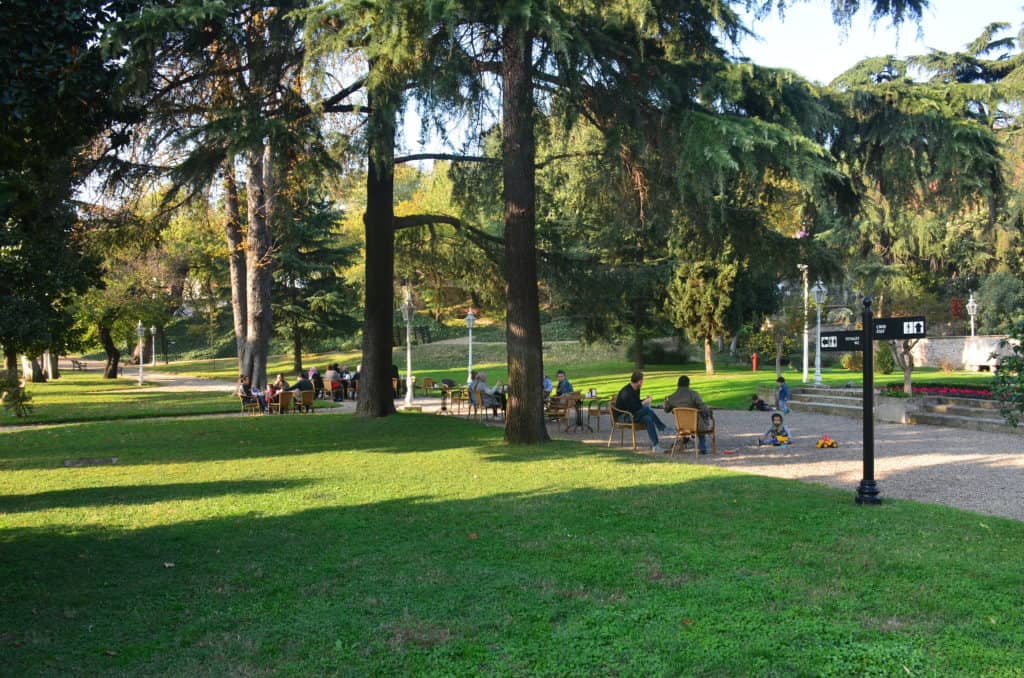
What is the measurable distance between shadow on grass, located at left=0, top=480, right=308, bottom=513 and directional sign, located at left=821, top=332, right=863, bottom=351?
245 inches

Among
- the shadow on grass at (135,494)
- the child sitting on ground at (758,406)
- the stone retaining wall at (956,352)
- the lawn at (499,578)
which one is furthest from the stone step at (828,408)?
the stone retaining wall at (956,352)

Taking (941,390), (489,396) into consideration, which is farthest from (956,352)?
(489,396)

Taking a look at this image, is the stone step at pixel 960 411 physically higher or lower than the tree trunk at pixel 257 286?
lower

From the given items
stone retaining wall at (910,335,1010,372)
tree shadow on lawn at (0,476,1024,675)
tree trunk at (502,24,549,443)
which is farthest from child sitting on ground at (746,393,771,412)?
stone retaining wall at (910,335,1010,372)

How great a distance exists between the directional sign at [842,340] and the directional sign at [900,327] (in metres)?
0.19

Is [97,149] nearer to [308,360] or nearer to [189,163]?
[189,163]

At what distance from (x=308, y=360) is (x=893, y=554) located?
53304mm

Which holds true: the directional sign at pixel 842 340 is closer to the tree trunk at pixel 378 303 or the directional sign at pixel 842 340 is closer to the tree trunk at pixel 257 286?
the tree trunk at pixel 378 303

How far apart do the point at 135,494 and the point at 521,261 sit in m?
6.64

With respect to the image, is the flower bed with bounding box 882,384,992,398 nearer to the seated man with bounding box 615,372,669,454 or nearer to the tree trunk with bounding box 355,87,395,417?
the seated man with bounding box 615,372,669,454

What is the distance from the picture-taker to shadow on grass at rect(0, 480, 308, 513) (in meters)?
8.77

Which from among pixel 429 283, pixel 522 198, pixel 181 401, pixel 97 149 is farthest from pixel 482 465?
pixel 181 401

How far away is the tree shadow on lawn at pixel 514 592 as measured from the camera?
4.24 m

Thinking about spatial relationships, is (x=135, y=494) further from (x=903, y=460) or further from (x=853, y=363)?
(x=853, y=363)
